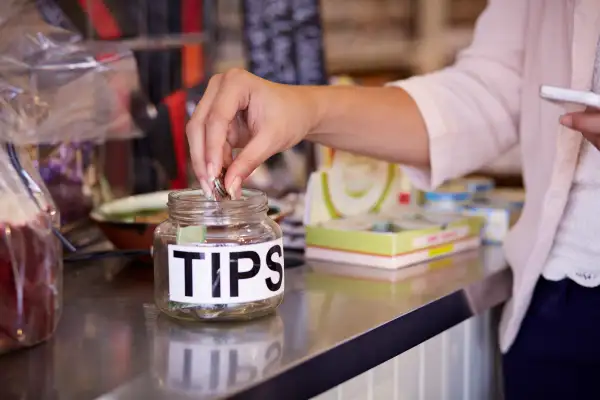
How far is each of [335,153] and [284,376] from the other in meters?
0.73

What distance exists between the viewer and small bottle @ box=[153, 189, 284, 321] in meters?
0.94

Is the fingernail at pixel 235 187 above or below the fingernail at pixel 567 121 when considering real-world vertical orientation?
below

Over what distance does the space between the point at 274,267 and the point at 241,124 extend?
0.61 feet

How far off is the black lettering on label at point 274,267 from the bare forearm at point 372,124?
230 millimetres

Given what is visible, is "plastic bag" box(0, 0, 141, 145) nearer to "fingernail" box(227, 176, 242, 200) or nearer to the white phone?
"fingernail" box(227, 176, 242, 200)

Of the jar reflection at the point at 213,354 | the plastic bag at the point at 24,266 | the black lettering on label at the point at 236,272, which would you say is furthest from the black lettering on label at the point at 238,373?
the plastic bag at the point at 24,266

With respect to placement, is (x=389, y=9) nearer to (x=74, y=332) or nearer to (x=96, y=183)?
(x=96, y=183)

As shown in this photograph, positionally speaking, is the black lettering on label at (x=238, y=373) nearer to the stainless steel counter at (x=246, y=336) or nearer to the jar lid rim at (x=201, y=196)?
the stainless steel counter at (x=246, y=336)

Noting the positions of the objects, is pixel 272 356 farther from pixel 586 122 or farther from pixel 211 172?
pixel 586 122

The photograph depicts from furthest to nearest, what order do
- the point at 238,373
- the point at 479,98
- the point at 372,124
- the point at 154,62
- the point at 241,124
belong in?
the point at 154,62 < the point at 479,98 < the point at 372,124 < the point at 241,124 < the point at 238,373

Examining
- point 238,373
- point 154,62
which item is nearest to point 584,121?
point 238,373

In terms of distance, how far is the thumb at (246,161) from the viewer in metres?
0.94

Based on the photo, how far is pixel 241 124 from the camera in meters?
1.05

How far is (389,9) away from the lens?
3932 millimetres
